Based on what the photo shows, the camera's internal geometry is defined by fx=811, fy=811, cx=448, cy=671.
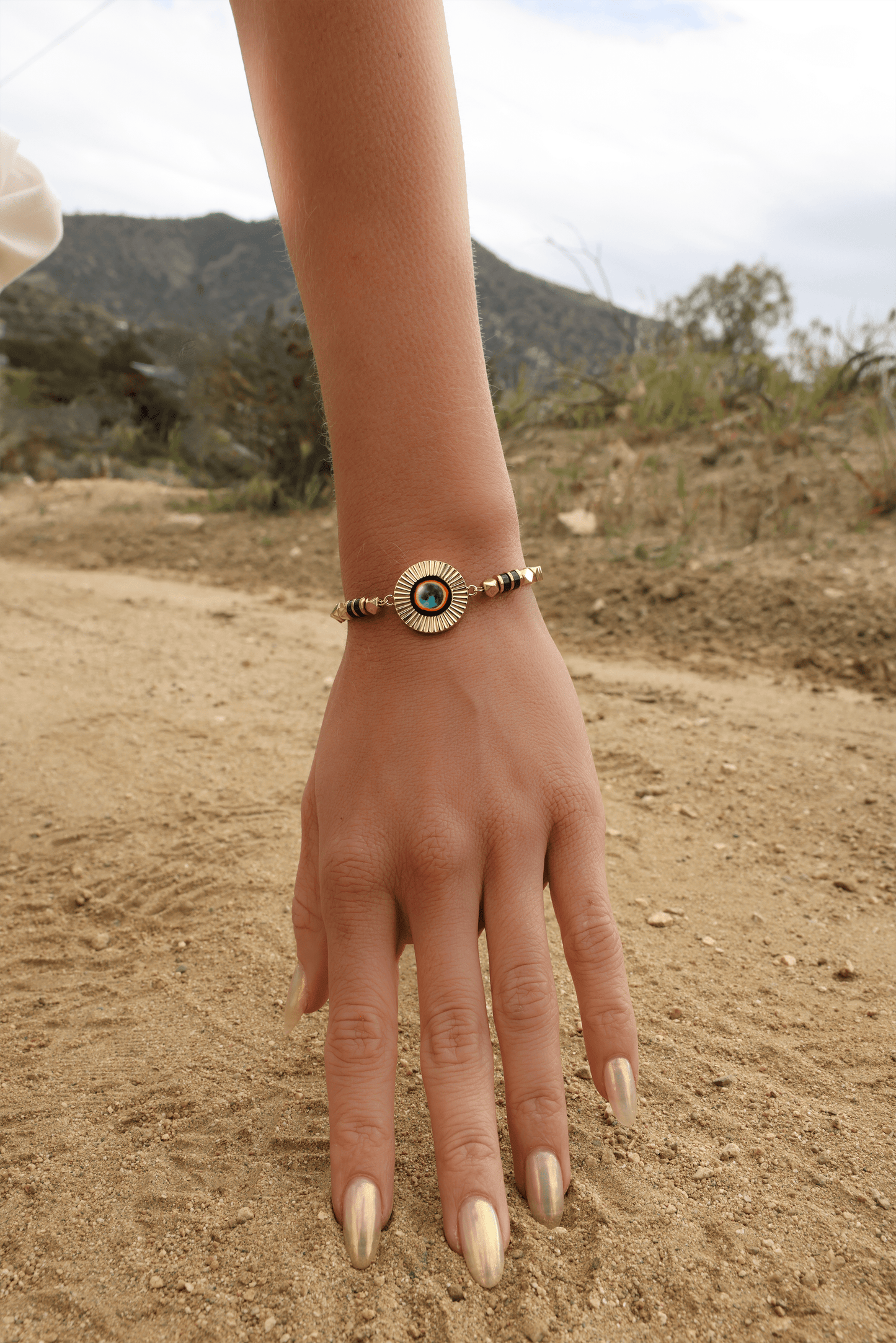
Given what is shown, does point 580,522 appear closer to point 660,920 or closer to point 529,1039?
point 660,920

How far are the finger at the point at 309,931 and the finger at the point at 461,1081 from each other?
169 millimetres

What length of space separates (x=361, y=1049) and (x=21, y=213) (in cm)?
135

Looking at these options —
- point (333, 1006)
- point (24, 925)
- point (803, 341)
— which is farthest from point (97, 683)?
point (803, 341)

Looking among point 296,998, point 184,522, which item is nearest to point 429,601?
point 296,998

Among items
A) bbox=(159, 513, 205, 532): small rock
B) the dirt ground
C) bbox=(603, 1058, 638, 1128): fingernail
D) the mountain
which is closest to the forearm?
bbox=(603, 1058, 638, 1128): fingernail

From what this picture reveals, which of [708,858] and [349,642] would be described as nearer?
[349,642]

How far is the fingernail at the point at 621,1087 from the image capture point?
0.77 metres

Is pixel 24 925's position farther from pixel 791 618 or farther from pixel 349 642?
pixel 791 618

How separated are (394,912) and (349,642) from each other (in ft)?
1.00

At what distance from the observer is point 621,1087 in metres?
0.77

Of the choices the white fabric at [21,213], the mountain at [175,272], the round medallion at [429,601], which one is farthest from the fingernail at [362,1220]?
the mountain at [175,272]

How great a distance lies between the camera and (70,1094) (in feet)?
3.26

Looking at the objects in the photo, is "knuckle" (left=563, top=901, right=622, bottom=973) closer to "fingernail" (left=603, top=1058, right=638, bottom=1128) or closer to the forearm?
"fingernail" (left=603, top=1058, right=638, bottom=1128)

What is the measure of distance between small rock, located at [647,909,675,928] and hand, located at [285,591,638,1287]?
0.58 metres
